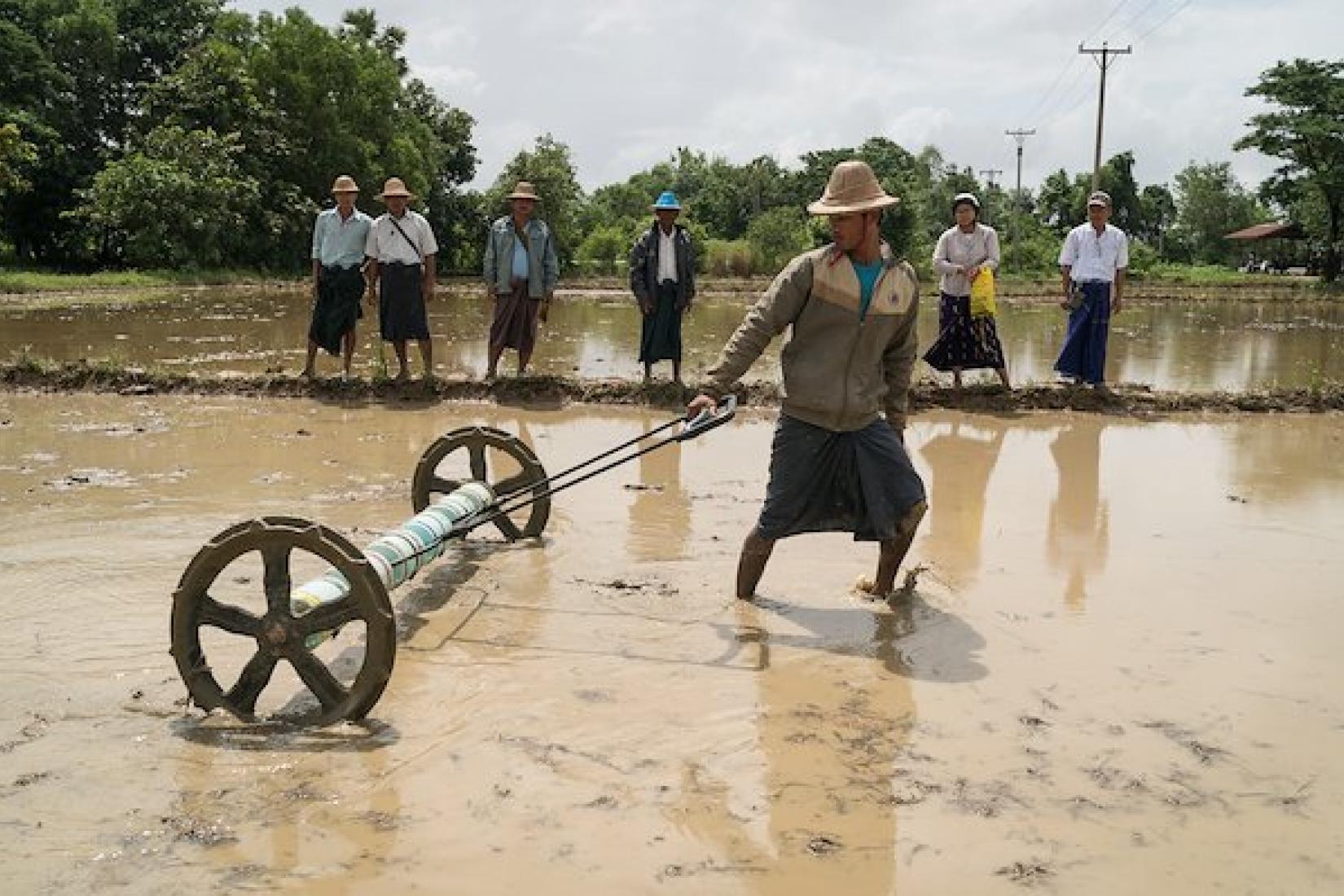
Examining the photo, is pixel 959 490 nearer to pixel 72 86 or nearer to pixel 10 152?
pixel 10 152

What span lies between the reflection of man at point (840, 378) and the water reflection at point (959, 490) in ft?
2.53

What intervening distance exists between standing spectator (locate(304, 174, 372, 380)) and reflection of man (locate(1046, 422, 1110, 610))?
5717mm

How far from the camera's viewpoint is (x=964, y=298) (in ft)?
31.8

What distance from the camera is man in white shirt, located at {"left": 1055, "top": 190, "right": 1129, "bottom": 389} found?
9.66m

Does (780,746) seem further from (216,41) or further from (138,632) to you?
(216,41)

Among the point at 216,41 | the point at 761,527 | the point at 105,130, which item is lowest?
the point at 761,527

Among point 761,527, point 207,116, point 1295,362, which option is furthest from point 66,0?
point 761,527

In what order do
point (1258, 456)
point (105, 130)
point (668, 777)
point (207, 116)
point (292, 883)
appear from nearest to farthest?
point (292, 883)
point (668, 777)
point (1258, 456)
point (207, 116)
point (105, 130)

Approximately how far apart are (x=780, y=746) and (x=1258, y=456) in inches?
234

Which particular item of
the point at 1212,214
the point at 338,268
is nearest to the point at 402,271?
the point at 338,268

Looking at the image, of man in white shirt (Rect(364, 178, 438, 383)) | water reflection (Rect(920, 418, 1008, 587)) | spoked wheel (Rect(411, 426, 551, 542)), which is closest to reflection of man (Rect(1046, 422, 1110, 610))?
water reflection (Rect(920, 418, 1008, 587))

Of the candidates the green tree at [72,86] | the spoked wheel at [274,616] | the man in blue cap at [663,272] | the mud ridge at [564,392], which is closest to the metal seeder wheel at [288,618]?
→ the spoked wheel at [274,616]

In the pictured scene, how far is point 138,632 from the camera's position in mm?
4410

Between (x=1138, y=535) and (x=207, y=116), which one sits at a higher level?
(x=207, y=116)
